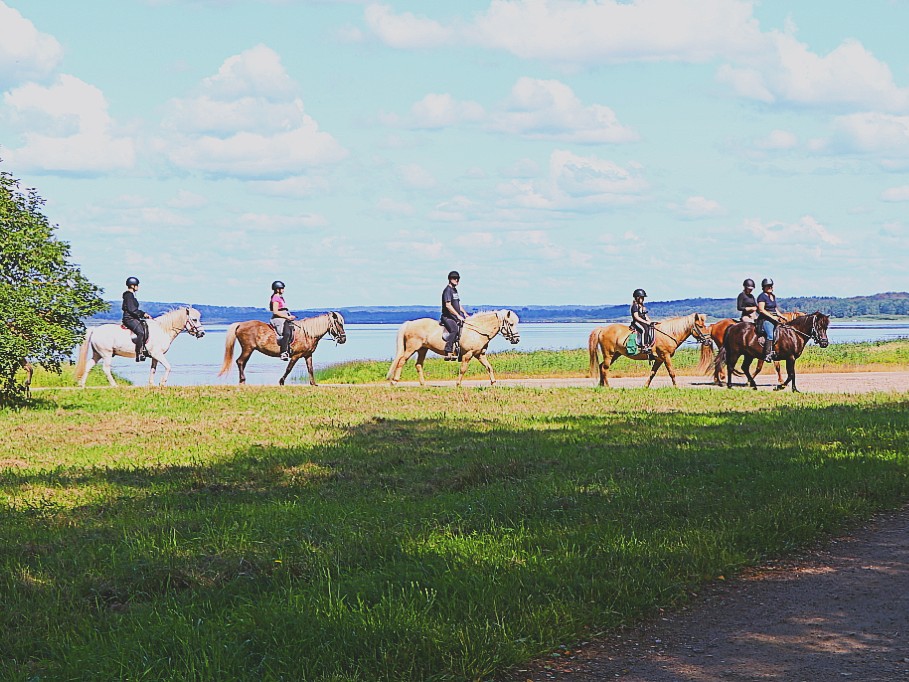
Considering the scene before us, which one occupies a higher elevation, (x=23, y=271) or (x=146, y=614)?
(x=23, y=271)

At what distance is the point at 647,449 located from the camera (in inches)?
523

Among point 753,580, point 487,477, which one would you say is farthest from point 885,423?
point 753,580

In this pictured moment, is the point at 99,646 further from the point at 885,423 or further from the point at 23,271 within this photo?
the point at 23,271

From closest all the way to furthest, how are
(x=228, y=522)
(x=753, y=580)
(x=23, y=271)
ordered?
(x=753, y=580) < (x=228, y=522) < (x=23, y=271)

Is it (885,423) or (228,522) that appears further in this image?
(885,423)

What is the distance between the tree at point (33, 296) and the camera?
20.5 metres

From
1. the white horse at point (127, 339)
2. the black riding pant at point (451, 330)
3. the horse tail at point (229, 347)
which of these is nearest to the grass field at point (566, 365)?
the horse tail at point (229, 347)

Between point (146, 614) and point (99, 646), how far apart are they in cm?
61

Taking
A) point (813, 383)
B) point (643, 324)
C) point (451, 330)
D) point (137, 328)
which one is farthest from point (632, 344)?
point (137, 328)

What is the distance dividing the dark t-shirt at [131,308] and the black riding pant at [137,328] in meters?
0.07

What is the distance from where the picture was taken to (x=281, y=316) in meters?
27.9

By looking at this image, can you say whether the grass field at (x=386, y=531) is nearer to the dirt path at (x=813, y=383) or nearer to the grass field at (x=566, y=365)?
the dirt path at (x=813, y=383)

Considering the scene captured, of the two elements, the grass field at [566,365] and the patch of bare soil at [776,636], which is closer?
the patch of bare soil at [776,636]

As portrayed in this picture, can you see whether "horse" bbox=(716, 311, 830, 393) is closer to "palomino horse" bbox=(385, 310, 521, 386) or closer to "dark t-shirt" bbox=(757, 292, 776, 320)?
"dark t-shirt" bbox=(757, 292, 776, 320)
